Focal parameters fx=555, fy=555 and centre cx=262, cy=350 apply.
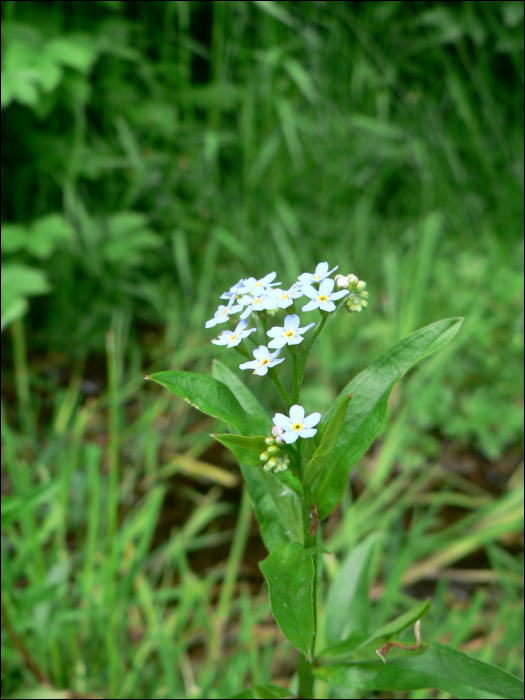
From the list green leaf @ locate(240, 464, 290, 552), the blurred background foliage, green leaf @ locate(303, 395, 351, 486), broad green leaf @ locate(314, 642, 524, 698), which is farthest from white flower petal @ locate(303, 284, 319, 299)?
the blurred background foliage

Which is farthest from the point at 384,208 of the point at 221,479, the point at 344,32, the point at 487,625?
the point at 487,625

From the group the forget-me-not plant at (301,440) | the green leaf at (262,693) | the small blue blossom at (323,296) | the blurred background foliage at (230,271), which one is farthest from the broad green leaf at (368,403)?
the blurred background foliage at (230,271)

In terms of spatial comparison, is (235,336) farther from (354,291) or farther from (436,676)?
(436,676)

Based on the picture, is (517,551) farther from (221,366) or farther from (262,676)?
(221,366)

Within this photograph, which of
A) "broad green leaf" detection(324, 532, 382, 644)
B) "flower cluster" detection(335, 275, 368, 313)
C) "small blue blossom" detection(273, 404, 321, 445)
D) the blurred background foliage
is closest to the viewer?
"small blue blossom" detection(273, 404, 321, 445)

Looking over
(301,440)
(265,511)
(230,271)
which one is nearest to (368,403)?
(301,440)

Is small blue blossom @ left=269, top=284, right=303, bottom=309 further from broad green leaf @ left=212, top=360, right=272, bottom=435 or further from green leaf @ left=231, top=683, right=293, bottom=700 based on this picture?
green leaf @ left=231, top=683, right=293, bottom=700
